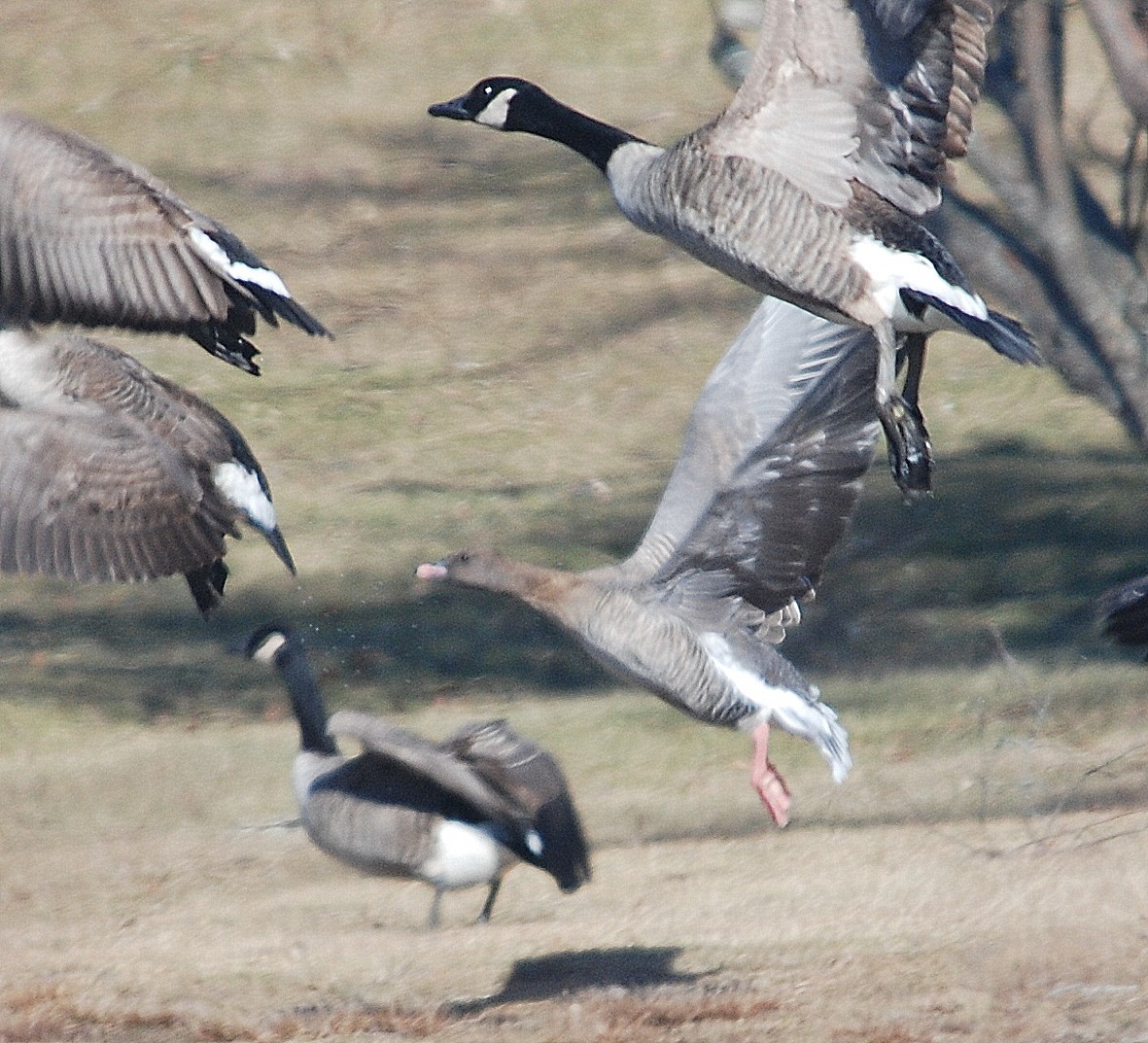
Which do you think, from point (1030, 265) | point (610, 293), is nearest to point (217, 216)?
point (610, 293)

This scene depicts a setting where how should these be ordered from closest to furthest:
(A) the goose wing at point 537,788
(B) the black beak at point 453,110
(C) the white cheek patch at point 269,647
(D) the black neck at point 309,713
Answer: (A) the goose wing at point 537,788, (B) the black beak at point 453,110, (D) the black neck at point 309,713, (C) the white cheek patch at point 269,647

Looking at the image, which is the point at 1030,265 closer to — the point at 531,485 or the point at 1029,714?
the point at 1029,714

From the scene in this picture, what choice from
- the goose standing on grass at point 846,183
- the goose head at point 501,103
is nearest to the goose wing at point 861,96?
the goose standing on grass at point 846,183

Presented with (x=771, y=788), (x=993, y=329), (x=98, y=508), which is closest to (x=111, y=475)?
(x=98, y=508)

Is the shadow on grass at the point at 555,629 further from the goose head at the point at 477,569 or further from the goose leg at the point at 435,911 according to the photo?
the goose head at the point at 477,569

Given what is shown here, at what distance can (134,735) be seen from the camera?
9203mm

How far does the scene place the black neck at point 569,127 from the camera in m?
6.44

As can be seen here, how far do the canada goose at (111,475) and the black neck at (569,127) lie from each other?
137cm

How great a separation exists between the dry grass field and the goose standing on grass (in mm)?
1676

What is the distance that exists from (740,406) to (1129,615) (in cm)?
130

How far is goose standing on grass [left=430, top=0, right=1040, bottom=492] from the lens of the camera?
5.77 m

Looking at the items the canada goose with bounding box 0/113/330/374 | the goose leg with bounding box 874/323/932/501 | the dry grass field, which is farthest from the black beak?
the dry grass field

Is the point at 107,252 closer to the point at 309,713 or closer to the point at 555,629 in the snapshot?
the point at 309,713

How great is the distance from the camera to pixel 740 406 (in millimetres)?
6375
